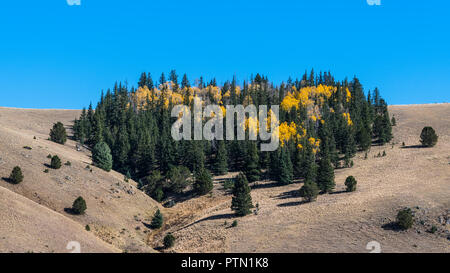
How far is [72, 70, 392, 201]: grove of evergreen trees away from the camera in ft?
280

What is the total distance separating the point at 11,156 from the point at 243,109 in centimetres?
9360

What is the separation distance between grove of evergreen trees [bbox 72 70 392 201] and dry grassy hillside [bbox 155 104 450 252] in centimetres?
734

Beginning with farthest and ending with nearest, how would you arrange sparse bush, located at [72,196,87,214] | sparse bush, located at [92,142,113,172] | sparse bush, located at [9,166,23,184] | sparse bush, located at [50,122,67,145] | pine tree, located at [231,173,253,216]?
1. sparse bush, located at [50,122,67,145]
2. sparse bush, located at [92,142,113,172]
3. pine tree, located at [231,173,253,216]
4. sparse bush, located at [9,166,23,184]
5. sparse bush, located at [72,196,87,214]

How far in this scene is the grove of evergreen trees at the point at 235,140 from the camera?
85250mm

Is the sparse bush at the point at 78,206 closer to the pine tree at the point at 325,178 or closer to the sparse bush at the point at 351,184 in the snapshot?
the pine tree at the point at 325,178

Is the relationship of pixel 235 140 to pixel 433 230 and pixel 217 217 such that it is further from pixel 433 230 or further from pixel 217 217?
pixel 433 230

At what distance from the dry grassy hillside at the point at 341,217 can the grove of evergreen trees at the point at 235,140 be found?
24.1 ft

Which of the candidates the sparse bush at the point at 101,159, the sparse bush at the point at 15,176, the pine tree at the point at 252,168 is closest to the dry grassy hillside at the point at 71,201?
the sparse bush at the point at 15,176

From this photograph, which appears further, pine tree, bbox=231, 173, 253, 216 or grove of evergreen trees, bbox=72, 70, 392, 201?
grove of evergreen trees, bbox=72, 70, 392, 201

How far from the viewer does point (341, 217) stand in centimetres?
5119

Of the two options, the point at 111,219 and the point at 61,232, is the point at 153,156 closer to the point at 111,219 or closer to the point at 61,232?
the point at 111,219

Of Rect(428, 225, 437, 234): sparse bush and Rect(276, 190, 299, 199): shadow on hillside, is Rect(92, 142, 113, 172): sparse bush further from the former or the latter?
Rect(428, 225, 437, 234): sparse bush

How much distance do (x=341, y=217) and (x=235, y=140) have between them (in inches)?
2301

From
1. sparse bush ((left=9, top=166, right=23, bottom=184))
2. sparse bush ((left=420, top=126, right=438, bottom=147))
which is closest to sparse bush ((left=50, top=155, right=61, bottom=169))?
sparse bush ((left=9, top=166, right=23, bottom=184))
